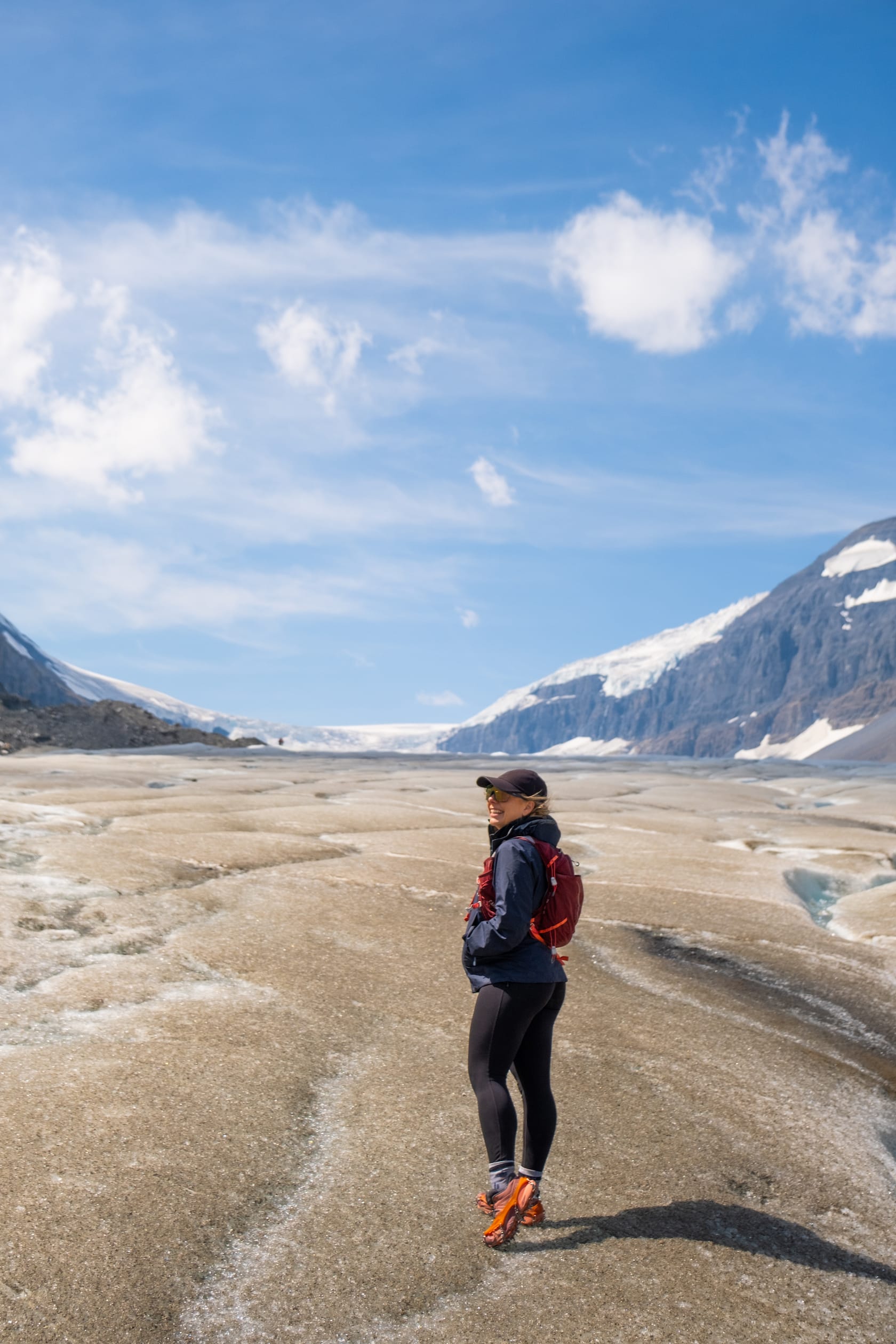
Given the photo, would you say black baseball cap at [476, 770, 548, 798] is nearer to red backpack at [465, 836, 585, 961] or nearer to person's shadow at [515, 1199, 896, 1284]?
red backpack at [465, 836, 585, 961]

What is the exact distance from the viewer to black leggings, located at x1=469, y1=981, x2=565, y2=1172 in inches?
244

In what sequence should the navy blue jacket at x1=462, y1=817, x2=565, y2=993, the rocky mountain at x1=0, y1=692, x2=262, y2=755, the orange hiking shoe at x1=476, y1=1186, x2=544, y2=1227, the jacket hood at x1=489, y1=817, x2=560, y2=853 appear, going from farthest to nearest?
the rocky mountain at x1=0, y1=692, x2=262, y2=755 < the jacket hood at x1=489, y1=817, x2=560, y2=853 < the orange hiking shoe at x1=476, y1=1186, x2=544, y2=1227 < the navy blue jacket at x1=462, y1=817, x2=565, y2=993

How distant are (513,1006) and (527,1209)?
1413 millimetres

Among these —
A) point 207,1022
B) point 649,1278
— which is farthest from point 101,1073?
point 649,1278

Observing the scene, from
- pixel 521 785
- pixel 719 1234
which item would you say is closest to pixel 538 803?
pixel 521 785

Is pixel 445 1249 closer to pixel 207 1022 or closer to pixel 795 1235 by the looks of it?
pixel 795 1235

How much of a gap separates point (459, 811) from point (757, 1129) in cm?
1982

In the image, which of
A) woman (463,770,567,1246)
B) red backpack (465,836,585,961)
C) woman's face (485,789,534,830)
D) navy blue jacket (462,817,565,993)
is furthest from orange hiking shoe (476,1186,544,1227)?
woman's face (485,789,534,830)

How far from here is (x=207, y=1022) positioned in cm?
902

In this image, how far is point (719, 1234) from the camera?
21.5 feet

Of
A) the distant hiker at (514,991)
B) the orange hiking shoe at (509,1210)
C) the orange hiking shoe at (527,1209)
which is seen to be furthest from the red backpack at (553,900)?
Answer: the orange hiking shoe at (527,1209)

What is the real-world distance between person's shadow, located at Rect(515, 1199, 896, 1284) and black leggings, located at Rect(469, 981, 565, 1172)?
20.3 inches

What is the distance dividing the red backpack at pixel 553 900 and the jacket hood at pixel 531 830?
47 millimetres

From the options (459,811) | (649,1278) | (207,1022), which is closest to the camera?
(649,1278)
